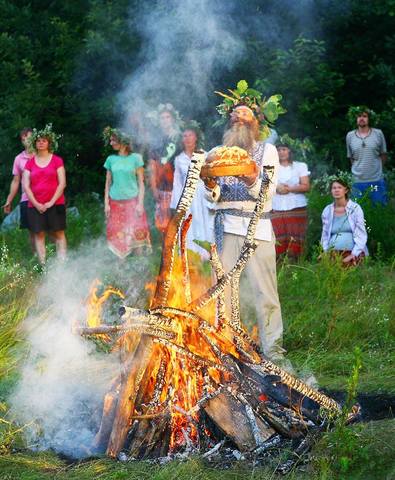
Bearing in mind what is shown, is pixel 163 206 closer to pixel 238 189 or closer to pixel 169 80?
pixel 169 80

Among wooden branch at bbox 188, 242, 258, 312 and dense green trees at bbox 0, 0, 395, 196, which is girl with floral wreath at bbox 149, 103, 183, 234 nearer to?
dense green trees at bbox 0, 0, 395, 196

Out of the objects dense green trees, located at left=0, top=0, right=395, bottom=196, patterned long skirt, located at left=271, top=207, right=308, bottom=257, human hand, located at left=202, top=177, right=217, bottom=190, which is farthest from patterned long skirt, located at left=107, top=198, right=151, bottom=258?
human hand, located at left=202, top=177, right=217, bottom=190

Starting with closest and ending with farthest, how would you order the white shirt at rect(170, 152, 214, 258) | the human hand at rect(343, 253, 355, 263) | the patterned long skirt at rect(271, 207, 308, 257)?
the human hand at rect(343, 253, 355, 263)
the white shirt at rect(170, 152, 214, 258)
the patterned long skirt at rect(271, 207, 308, 257)

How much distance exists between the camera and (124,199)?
38.6 ft

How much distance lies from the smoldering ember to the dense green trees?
380 inches

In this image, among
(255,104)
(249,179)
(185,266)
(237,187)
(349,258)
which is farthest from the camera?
(349,258)

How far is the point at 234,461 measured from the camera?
15.8 ft

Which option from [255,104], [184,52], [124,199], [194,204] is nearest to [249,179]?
[255,104]

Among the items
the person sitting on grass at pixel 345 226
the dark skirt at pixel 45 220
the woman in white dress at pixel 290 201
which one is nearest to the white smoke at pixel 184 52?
the dark skirt at pixel 45 220

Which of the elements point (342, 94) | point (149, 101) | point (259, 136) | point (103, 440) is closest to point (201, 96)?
point (149, 101)

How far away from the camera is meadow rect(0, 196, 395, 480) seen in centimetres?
463

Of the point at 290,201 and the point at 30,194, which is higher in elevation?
the point at 30,194

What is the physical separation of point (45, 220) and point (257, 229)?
204 inches

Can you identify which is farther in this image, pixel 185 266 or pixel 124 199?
pixel 124 199
